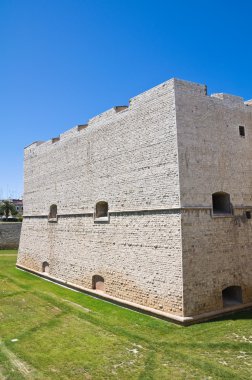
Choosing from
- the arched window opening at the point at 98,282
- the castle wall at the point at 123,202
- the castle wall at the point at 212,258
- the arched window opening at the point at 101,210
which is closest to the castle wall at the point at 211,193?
the castle wall at the point at 212,258

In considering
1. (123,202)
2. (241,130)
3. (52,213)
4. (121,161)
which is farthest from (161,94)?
(52,213)

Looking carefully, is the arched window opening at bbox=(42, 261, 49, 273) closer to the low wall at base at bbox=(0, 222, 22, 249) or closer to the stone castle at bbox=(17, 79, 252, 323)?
the stone castle at bbox=(17, 79, 252, 323)

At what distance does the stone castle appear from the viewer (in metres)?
10.1

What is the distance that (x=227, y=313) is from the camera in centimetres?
1023

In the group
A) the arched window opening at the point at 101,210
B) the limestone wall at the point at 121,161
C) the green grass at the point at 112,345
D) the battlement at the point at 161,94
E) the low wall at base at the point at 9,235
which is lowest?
the green grass at the point at 112,345

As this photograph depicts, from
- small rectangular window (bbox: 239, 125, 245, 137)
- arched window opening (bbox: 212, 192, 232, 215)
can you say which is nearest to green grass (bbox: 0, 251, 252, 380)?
arched window opening (bbox: 212, 192, 232, 215)

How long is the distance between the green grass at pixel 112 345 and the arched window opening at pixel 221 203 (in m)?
3.51

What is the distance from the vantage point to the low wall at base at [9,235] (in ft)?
95.6

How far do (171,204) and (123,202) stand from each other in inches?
103

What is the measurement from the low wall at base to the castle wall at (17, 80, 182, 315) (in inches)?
488

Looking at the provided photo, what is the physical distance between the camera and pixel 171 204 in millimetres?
10336

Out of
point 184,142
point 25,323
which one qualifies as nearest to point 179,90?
point 184,142

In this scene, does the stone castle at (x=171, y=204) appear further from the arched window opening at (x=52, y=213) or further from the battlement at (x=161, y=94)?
the arched window opening at (x=52, y=213)

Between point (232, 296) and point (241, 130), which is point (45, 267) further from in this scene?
point (241, 130)
